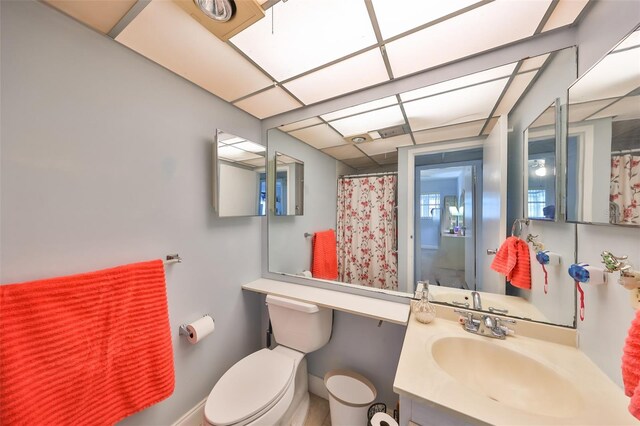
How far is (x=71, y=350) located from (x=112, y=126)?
0.94 metres

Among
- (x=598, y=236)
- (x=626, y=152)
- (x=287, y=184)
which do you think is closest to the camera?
(x=626, y=152)

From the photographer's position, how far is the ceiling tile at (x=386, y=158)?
1469mm

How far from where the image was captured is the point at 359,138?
1607 millimetres

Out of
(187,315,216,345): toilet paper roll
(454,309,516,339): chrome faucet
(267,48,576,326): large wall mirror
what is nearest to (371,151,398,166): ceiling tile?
(267,48,576,326): large wall mirror

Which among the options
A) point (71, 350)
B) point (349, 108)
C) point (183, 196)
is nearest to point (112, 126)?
point (183, 196)

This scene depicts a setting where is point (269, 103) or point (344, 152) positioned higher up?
point (269, 103)

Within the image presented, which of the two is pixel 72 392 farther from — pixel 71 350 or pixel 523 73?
pixel 523 73

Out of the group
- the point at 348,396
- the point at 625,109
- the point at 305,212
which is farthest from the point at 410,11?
the point at 348,396

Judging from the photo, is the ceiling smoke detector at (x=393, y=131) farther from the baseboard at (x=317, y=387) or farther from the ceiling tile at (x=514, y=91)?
the baseboard at (x=317, y=387)

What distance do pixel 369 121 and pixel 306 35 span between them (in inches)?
27.6

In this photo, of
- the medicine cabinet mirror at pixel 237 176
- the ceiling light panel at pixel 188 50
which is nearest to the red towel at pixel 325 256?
the medicine cabinet mirror at pixel 237 176

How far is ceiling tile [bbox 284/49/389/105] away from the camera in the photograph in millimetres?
1083

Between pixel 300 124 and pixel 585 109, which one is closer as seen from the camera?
pixel 585 109

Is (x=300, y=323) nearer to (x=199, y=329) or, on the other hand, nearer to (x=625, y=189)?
(x=199, y=329)
